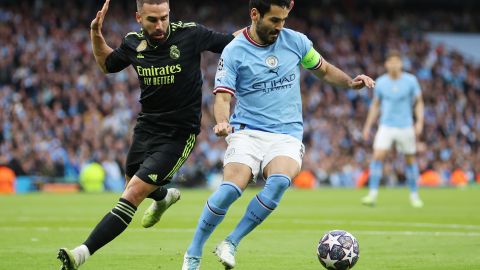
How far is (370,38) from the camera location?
39906 millimetres

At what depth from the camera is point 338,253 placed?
7.98 m

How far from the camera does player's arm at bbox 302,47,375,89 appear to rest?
8492mm

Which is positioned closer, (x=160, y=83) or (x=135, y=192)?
(x=135, y=192)

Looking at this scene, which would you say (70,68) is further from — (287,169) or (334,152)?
(287,169)

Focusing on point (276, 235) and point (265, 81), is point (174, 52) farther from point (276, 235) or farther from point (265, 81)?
point (276, 235)

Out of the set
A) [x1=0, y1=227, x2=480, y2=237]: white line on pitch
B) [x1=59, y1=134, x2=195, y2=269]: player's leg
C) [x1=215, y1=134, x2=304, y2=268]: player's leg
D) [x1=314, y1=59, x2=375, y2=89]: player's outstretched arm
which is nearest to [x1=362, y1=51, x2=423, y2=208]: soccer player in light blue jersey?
[x1=0, y1=227, x2=480, y2=237]: white line on pitch

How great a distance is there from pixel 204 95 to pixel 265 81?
24629 millimetres

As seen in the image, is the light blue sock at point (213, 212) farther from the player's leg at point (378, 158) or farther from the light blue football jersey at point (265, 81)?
the player's leg at point (378, 158)

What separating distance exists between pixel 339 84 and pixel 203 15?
29681 millimetres

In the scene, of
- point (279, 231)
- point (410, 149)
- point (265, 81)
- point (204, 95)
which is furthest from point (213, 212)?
point (204, 95)

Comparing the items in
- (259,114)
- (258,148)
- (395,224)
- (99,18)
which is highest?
(99,18)

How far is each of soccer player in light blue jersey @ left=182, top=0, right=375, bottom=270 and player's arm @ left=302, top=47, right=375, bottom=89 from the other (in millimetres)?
12

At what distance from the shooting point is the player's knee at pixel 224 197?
769 cm

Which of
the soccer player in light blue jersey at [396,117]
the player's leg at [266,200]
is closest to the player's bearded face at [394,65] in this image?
the soccer player in light blue jersey at [396,117]
